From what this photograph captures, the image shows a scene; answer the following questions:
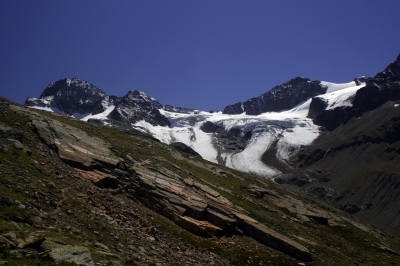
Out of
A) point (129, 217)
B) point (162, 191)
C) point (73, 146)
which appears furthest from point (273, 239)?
point (73, 146)

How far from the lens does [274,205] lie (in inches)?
2184

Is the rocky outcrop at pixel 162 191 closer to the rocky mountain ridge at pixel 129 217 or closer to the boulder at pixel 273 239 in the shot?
the boulder at pixel 273 239

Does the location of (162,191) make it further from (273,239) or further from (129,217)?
(273,239)

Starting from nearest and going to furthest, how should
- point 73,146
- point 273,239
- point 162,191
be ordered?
1. point 273,239
2. point 162,191
3. point 73,146

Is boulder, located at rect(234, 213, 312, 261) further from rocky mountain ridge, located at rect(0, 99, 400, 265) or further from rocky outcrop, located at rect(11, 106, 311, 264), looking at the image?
rocky mountain ridge, located at rect(0, 99, 400, 265)

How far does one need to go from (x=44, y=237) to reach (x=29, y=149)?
18.2 m

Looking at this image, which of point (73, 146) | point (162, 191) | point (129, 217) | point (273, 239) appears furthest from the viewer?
point (73, 146)

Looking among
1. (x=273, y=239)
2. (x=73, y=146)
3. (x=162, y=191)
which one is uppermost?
(x=73, y=146)

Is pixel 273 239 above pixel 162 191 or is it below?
below

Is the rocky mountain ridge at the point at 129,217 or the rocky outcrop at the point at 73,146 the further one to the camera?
the rocky outcrop at the point at 73,146

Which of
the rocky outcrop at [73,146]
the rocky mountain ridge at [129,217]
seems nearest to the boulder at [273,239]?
the rocky mountain ridge at [129,217]

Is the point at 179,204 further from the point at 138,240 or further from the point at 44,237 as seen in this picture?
the point at 44,237

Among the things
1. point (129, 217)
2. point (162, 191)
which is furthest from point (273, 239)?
point (129, 217)

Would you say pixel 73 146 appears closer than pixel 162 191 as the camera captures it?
No
